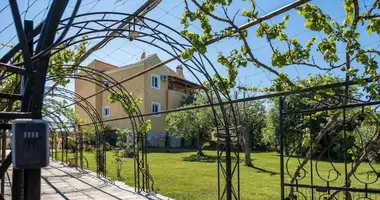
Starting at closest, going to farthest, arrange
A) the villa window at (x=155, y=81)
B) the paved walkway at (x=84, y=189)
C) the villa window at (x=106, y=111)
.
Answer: the paved walkway at (x=84, y=189) < the villa window at (x=155, y=81) < the villa window at (x=106, y=111)

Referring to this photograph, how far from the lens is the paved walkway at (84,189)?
607 cm

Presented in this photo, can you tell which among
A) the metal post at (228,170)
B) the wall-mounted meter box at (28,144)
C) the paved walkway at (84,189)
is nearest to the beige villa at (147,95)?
the paved walkway at (84,189)

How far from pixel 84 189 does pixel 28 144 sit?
6091mm

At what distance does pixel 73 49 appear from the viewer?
657 cm

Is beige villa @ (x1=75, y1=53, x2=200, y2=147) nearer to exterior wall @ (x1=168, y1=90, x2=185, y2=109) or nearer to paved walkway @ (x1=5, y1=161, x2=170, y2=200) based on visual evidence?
exterior wall @ (x1=168, y1=90, x2=185, y2=109)

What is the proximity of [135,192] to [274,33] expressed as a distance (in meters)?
4.42

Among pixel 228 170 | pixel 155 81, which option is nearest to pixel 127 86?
pixel 155 81

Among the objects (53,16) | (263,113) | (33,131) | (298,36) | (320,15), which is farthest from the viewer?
(263,113)

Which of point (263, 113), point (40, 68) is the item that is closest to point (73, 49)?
point (40, 68)

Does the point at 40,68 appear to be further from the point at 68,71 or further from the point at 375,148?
the point at 68,71

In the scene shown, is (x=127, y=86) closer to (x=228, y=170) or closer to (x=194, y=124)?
(x=194, y=124)

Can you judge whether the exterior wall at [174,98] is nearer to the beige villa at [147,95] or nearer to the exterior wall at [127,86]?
the beige villa at [147,95]

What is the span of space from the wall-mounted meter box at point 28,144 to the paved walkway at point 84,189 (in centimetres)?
493

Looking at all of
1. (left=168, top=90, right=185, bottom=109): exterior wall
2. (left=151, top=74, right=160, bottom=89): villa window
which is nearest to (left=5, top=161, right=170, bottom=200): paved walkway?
(left=151, top=74, right=160, bottom=89): villa window
